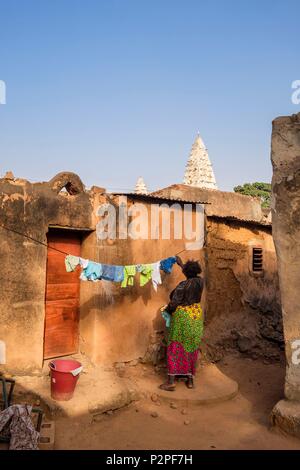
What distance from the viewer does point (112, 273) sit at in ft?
19.8

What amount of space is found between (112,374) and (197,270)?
7.04 feet

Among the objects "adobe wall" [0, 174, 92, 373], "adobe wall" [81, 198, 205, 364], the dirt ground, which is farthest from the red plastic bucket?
"adobe wall" [81, 198, 205, 364]

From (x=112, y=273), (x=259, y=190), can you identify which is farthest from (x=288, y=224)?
(x=259, y=190)

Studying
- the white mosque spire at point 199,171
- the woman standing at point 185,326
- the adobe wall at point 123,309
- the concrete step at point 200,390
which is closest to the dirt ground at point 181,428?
the concrete step at point 200,390

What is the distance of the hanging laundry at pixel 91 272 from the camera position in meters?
5.79

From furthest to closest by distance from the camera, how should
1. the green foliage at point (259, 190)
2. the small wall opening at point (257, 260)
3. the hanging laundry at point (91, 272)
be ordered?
the green foliage at point (259, 190) < the small wall opening at point (257, 260) < the hanging laundry at point (91, 272)

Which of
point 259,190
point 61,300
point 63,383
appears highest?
point 259,190

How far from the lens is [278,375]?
7.08m

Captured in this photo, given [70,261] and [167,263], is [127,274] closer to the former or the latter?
[167,263]

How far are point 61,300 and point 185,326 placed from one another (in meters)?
2.06

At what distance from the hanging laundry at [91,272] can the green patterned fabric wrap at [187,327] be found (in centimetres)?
136

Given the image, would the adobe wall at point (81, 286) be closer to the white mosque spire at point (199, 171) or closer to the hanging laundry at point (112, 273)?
the hanging laundry at point (112, 273)

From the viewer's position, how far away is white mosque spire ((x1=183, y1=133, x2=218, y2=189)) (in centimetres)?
2508

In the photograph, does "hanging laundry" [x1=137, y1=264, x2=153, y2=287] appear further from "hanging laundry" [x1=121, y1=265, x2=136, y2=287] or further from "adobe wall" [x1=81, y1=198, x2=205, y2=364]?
"adobe wall" [x1=81, y1=198, x2=205, y2=364]
